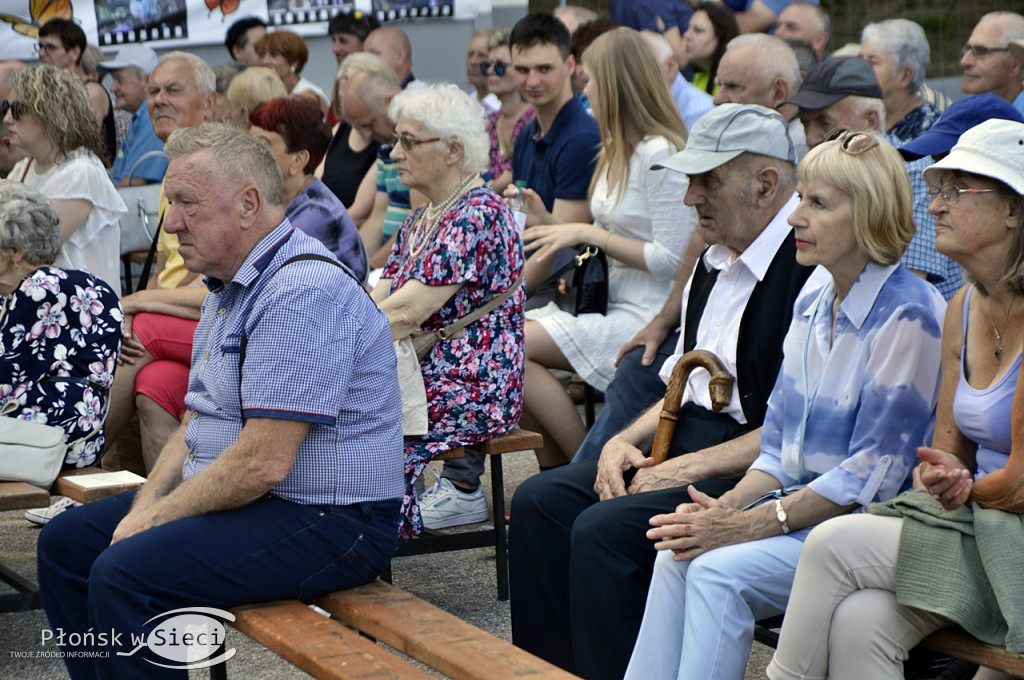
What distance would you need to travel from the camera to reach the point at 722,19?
27.4 feet

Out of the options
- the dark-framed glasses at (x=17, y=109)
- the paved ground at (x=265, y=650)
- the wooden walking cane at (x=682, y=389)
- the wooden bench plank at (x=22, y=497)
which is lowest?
the paved ground at (x=265, y=650)

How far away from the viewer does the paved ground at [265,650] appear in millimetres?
3746

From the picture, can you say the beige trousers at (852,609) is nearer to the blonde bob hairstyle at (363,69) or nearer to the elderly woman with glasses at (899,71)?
the elderly woman with glasses at (899,71)

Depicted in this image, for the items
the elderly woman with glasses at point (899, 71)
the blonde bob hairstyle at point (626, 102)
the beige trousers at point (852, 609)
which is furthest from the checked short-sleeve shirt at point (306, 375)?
the elderly woman with glasses at point (899, 71)

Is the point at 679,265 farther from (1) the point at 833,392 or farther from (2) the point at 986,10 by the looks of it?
(2) the point at 986,10

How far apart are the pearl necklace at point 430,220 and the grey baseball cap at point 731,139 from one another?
1.02 metres

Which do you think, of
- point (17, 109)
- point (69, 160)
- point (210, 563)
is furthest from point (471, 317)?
point (17, 109)

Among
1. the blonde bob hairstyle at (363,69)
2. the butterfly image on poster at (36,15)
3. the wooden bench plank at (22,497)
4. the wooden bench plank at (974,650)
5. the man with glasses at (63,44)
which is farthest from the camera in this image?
the butterfly image on poster at (36,15)

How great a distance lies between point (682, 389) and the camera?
3342mm

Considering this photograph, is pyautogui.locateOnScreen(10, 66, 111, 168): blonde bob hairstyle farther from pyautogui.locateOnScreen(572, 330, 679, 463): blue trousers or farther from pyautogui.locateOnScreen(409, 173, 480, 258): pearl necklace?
pyautogui.locateOnScreen(572, 330, 679, 463): blue trousers

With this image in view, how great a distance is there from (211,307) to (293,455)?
→ 1.89ft

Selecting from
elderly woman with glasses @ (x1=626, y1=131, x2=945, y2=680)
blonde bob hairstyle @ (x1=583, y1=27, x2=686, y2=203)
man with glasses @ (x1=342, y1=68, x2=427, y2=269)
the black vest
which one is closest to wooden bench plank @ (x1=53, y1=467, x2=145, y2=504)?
elderly woman with glasses @ (x1=626, y1=131, x2=945, y2=680)

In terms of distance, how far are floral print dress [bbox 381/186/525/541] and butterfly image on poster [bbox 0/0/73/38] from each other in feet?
21.0

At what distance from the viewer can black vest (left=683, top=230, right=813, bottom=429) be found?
3256 millimetres
